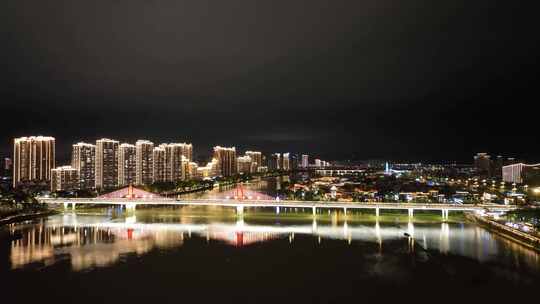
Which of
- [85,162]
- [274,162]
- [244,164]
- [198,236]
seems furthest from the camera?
[274,162]

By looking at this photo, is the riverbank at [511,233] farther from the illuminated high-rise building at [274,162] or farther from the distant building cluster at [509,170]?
the illuminated high-rise building at [274,162]

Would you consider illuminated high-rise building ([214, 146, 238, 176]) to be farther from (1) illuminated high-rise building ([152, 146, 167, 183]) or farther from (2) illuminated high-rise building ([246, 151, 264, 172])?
(1) illuminated high-rise building ([152, 146, 167, 183])

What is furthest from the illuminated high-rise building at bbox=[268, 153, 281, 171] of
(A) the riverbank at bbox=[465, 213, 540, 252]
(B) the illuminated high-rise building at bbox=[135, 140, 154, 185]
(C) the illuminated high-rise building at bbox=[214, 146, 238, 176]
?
(A) the riverbank at bbox=[465, 213, 540, 252]

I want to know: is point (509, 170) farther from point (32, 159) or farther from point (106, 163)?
point (32, 159)

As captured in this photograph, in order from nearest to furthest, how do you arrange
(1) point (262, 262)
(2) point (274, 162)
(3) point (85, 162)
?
(1) point (262, 262) → (3) point (85, 162) → (2) point (274, 162)

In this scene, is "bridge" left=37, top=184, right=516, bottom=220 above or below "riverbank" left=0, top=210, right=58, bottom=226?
above

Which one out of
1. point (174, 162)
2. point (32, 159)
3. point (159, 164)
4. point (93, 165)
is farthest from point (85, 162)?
point (174, 162)

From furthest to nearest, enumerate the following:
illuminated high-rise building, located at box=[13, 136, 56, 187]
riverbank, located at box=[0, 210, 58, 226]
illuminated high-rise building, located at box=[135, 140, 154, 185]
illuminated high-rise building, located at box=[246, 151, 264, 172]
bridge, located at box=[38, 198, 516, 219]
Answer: illuminated high-rise building, located at box=[246, 151, 264, 172] → illuminated high-rise building, located at box=[135, 140, 154, 185] → illuminated high-rise building, located at box=[13, 136, 56, 187] → bridge, located at box=[38, 198, 516, 219] → riverbank, located at box=[0, 210, 58, 226]

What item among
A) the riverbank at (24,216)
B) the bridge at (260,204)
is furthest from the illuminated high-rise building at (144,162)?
the riverbank at (24,216)
